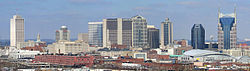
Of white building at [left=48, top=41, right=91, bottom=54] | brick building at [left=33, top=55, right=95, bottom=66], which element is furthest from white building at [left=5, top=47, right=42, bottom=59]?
brick building at [left=33, top=55, right=95, bottom=66]

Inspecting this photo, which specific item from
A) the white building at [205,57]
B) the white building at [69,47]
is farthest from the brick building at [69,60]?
the white building at [69,47]

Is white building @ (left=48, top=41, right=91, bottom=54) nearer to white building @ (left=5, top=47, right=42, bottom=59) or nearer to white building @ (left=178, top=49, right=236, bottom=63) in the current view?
white building @ (left=5, top=47, right=42, bottom=59)

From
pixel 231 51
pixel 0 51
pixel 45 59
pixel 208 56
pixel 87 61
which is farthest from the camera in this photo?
Answer: pixel 231 51

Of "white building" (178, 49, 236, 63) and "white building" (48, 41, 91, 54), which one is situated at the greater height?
"white building" (48, 41, 91, 54)

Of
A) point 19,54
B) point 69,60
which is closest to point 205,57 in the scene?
point 69,60

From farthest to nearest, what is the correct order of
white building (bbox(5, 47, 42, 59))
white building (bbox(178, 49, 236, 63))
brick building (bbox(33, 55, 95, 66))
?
1. white building (bbox(5, 47, 42, 59))
2. white building (bbox(178, 49, 236, 63))
3. brick building (bbox(33, 55, 95, 66))

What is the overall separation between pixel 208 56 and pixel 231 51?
32.6m

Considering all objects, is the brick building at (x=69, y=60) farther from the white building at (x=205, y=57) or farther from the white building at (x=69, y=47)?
the white building at (x=69, y=47)

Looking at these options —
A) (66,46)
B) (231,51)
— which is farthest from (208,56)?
(66,46)

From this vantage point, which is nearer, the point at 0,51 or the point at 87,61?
the point at 87,61

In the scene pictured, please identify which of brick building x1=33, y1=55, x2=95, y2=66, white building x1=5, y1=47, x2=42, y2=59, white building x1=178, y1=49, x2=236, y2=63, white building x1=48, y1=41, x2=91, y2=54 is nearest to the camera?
brick building x1=33, y1=55, x2=95, y2=66

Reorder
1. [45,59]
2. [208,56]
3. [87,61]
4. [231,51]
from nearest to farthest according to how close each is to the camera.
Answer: [87,61] → [45,59] → [208,56] → [231,51]

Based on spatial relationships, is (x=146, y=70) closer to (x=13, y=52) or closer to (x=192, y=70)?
(x=192, y=70)

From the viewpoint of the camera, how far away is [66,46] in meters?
188
